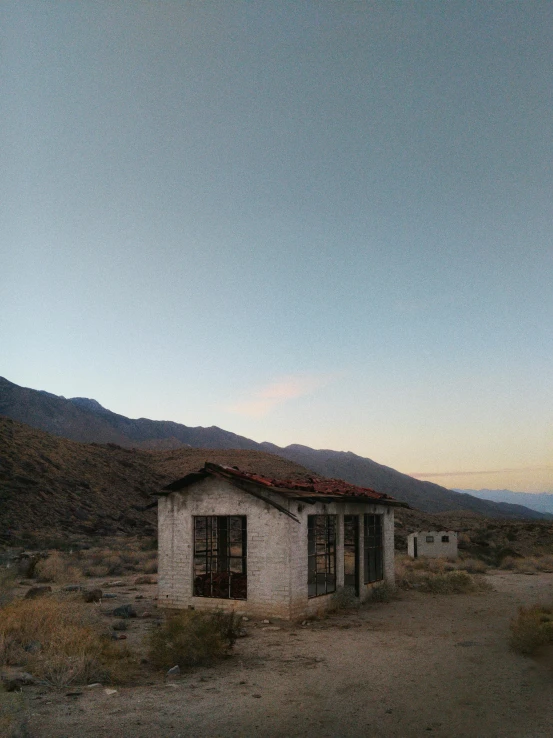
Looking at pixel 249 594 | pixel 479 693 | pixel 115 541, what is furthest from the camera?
pixel 115 541

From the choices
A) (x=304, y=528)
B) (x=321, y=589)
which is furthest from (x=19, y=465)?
(x=304, y=528)

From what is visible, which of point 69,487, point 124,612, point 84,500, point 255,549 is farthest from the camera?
point 69,487

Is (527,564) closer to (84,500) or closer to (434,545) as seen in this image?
(434,545)

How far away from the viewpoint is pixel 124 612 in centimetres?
1603

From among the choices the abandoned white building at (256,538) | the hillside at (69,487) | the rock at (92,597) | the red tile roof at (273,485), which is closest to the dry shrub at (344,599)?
the abandoned white building at (256,538)

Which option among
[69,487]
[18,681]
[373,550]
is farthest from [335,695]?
[69,487]

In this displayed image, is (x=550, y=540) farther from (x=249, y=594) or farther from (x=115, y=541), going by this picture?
(x=249, y=594)

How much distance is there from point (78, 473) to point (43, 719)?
46896 mm

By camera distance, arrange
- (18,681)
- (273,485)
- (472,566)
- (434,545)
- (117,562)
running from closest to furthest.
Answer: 1. (18,681)
2. (273,485)
3. (117,562)
4. (472,566)
5. (434,545)

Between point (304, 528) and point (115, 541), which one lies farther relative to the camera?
point (115, 541)

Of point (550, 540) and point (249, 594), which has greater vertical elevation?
point (249, 594)

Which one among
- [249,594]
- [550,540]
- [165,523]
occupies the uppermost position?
[165,523]

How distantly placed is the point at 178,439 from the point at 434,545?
390 feet

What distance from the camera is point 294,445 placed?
184 metres
